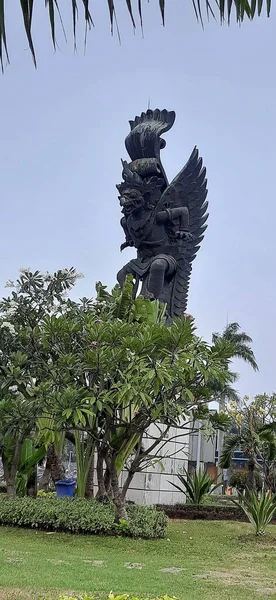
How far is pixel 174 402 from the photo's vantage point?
8609 millimetres

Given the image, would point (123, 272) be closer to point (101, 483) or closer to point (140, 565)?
point (101, 483)

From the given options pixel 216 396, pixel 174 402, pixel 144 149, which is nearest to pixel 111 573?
pixel 174 402

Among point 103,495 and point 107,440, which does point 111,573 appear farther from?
point 103,495

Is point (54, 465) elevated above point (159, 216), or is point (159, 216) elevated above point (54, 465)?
point (159, 216)

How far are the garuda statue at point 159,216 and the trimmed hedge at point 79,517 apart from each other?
6.49 meters

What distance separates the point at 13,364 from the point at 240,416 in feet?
17.5

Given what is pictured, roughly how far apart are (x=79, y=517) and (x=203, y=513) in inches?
156

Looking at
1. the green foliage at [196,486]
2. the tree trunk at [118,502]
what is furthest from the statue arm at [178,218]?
the tree trunk at [118,502]

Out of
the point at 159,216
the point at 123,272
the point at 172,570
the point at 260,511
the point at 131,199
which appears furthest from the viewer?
the point at 123,272

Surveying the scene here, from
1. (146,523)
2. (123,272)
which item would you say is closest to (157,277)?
(123,272)

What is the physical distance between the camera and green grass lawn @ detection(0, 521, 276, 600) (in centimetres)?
514

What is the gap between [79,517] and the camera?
330 inches

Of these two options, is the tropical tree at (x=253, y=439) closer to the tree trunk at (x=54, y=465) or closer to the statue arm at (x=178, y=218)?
the tree trunk at (x=54, y=465)

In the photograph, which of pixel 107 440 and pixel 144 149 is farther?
pixel 144 149
